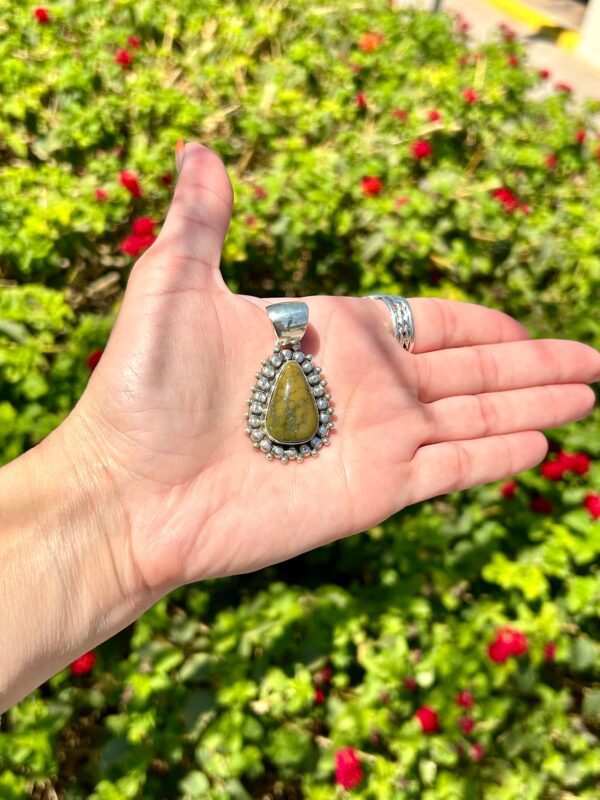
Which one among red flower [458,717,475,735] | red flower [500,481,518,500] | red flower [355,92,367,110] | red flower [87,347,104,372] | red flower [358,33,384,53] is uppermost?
red flower [358,33,384,53]

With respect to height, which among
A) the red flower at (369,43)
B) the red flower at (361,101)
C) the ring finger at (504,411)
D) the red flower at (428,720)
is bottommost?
the red flower at (428,720)

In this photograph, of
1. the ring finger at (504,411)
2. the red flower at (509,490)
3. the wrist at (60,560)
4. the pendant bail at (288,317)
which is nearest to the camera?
the wrist at (60,560)

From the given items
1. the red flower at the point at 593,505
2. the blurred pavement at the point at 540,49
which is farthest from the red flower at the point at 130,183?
the blurred pavement at the point at 540,49

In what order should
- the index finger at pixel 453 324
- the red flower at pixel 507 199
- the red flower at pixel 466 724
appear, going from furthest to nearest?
the red flower at pixel 507 199 → the index finger at pixel 453 324 → the red flower at pixel 466 724

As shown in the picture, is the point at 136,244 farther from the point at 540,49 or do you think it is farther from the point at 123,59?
the point at 540,49

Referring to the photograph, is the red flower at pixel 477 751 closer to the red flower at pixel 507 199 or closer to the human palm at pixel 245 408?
the human palm at pixel 245 408

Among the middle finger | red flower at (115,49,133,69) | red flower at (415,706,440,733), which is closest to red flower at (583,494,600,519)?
the middle finger

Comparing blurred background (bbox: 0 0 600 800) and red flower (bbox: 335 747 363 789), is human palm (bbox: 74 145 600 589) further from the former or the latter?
red flower (bbox: 335 747 363 789)

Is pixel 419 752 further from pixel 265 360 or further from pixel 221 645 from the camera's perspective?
pixel 265 360
